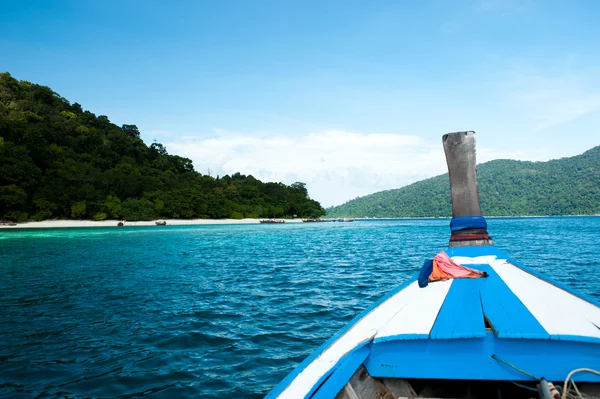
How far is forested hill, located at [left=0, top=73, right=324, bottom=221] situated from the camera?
77.6 metres

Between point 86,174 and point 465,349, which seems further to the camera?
point 86,174

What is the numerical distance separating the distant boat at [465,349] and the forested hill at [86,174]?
280 feet

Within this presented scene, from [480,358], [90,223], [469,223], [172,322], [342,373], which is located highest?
[469,223]

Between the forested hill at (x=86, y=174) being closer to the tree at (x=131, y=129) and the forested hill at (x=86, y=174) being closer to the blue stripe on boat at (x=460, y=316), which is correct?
the tree at (x=131, y=129)

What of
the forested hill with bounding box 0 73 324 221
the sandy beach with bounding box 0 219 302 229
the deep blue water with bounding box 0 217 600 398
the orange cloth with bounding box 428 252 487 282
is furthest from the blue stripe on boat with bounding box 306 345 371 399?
the sandy beach with bounding box 0 219 302 229

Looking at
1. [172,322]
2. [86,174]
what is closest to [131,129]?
[86,174]

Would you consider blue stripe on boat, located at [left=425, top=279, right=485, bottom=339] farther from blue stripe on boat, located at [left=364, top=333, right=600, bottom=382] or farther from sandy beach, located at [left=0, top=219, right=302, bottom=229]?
sandy beach, located at [left=0, top=219, right=302, bottom=229]

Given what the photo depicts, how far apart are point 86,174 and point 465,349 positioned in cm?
10661

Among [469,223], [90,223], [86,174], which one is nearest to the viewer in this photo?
[469,223]

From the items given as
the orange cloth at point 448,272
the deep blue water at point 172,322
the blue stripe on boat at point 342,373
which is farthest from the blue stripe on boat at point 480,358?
the deep blue water at point 172,322

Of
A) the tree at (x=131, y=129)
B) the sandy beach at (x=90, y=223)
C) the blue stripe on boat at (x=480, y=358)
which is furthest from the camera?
the tree at (x=131, y=129)

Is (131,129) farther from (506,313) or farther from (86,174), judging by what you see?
(506,313)

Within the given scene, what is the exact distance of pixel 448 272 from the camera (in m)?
4.60

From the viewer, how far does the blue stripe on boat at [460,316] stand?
2.66 metres
